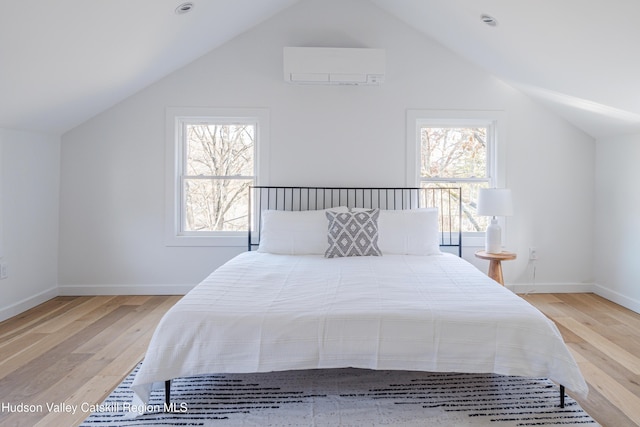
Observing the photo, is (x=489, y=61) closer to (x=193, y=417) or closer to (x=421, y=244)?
(x=421, y=244)

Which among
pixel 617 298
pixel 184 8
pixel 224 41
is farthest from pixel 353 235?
pixel 617 298

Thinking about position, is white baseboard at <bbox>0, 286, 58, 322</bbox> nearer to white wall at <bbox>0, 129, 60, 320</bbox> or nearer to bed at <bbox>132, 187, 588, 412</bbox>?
white wall at <bbox>0, 129, 60, 320</bbox>

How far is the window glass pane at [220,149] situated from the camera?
163 inches

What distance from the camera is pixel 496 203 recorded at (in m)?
3.54

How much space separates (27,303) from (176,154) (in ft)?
6.03

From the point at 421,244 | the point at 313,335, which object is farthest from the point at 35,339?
the point at 421,244

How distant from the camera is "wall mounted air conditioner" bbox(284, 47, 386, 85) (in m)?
3.71

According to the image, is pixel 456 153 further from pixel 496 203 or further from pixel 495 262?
pixel 495 262

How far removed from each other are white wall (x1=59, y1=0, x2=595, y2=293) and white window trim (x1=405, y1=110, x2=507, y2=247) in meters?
0.07

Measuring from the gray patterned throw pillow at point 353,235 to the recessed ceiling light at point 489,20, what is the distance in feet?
5.60

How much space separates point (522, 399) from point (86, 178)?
4.02 m

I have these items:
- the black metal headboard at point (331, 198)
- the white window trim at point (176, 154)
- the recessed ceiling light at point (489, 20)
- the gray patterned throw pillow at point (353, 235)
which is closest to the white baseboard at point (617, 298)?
the black metal headboard at point (331, 198)

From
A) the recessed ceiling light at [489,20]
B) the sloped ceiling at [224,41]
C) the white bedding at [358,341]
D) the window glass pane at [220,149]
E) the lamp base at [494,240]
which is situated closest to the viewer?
the white bedding at [358,341]

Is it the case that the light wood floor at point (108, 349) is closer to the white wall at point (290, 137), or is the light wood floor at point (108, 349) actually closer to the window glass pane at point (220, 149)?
the white wall at point (290, 137)
